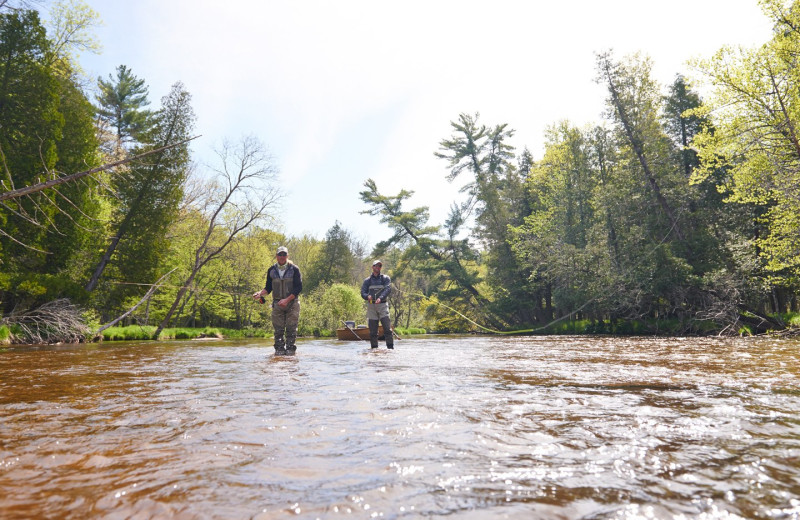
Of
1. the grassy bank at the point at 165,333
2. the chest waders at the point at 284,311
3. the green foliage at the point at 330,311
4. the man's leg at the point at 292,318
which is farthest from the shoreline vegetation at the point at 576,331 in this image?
the man's leg at the point at 292,318

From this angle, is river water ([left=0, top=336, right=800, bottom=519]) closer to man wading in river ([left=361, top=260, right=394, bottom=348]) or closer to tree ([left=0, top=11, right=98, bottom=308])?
man wading in river ([left=361, top=260, right=394, bottom=348])

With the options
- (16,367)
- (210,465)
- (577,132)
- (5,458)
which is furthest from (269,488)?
(577,132)

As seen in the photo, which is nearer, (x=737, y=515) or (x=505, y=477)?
(x=737, y=515)

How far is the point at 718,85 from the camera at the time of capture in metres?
17.2

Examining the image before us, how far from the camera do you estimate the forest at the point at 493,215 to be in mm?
15945

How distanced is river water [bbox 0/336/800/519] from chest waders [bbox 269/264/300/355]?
4781mm

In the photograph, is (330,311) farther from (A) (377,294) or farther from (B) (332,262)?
(A) (377,294)

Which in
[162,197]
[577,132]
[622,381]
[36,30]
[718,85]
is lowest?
[622,381]

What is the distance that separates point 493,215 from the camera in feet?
123

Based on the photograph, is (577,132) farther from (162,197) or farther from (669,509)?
(669,509)

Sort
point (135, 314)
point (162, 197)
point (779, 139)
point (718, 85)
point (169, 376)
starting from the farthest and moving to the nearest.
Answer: point (135, 314) < point (162, 197) < point (718, 85) < point (779, 139) < point (169, 376)

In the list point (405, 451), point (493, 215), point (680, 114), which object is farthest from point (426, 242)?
point (405, 451)

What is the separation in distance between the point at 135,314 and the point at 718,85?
105 ft

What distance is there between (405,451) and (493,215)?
36.0m
